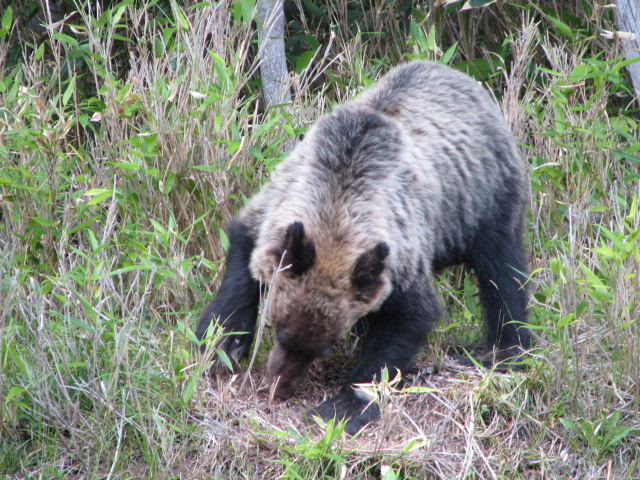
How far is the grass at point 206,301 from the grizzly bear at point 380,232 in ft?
0.73

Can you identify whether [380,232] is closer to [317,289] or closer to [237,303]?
[317,289]

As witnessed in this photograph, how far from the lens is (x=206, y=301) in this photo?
488cm

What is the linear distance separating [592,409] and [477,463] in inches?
26.4

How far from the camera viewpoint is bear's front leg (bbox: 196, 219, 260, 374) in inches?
173

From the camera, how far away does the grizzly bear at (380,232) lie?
399 cm

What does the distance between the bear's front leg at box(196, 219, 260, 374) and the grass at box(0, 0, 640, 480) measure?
0.17 meters

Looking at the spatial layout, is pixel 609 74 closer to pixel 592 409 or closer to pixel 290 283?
pixel 592 409

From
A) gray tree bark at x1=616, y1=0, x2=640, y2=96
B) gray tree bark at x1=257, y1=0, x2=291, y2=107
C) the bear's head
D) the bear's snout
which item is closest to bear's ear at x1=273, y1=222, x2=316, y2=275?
the bear's head

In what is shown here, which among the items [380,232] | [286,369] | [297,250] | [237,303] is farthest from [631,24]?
[286,369]

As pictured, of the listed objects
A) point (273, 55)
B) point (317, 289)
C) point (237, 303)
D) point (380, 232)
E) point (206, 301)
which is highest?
point (273, 55)

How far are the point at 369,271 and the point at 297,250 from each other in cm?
37

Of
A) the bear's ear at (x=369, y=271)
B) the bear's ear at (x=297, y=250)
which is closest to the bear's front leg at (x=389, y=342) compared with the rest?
the bear's ear at (x=369, y=271)

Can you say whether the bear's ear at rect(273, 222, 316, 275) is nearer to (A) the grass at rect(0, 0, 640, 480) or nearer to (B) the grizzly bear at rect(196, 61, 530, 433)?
(B) the grizzly bear at rect(196, 61, 530, 433)

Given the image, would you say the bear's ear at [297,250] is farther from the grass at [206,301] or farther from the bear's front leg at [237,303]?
the grass at [206,301]
